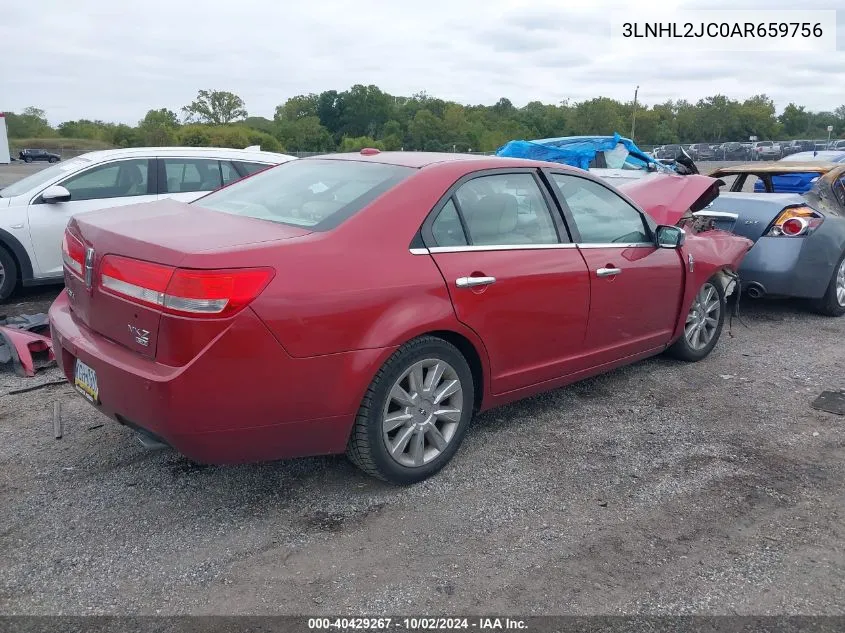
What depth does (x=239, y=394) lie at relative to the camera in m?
2.85

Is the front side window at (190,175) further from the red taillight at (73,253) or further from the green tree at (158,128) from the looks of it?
the green tree at (158,128)

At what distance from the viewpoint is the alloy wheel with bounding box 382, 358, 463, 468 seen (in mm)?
3363

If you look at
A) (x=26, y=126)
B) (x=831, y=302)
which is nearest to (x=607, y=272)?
(x=831, y=302)

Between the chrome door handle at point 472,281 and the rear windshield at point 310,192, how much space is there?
561mm

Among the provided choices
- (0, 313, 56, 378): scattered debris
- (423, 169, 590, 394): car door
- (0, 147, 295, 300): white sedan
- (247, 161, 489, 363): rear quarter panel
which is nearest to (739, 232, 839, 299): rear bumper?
(423, 169, 590, 394): car door

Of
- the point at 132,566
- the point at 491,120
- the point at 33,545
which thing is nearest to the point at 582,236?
the point at 132,566

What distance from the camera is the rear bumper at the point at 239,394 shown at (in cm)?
278

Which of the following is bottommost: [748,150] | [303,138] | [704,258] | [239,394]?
[239,394]

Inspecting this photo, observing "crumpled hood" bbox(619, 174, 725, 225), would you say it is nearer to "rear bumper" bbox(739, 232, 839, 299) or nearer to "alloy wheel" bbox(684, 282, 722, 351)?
"alloy wheel" bbox(684, 282, 722, 351)

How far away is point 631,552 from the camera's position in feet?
9.82

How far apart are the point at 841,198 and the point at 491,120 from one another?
245 feet

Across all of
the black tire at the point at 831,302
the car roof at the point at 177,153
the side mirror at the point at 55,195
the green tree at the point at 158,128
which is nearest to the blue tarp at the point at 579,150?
the car roof at the point at 177,153

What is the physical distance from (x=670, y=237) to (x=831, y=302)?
10.8 ft

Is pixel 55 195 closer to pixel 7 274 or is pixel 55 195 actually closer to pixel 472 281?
pixel 7 274
